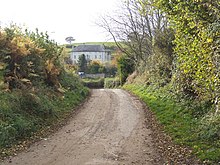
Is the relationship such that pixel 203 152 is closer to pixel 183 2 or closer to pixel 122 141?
pixel 122 141

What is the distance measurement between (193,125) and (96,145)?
4007 mm

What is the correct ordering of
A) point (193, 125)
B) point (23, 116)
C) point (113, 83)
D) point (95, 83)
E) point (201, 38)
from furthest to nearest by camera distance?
1. point (95, 83)
2. point (113, 83)
3. point (23, 116)
4. point (193, 125)
5. point (201, 38)

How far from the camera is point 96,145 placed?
32.1ft

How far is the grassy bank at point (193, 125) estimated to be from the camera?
340 inches

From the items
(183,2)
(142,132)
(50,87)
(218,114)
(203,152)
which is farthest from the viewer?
(50,87)

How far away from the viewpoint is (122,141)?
10359 mm

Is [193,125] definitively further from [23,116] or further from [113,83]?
[113,83]

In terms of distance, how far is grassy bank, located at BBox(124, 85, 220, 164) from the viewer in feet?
28.3

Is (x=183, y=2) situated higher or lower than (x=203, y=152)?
higher

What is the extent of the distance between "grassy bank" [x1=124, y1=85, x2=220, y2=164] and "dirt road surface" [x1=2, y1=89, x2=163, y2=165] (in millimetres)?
1017

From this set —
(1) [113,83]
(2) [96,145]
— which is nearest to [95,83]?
(1) [113,83]

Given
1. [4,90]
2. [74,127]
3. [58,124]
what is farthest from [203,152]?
[4,90]

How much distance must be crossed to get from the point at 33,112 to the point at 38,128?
50.3 inches

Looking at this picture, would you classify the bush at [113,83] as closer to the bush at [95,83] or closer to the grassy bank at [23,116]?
the bush at [95,83]
